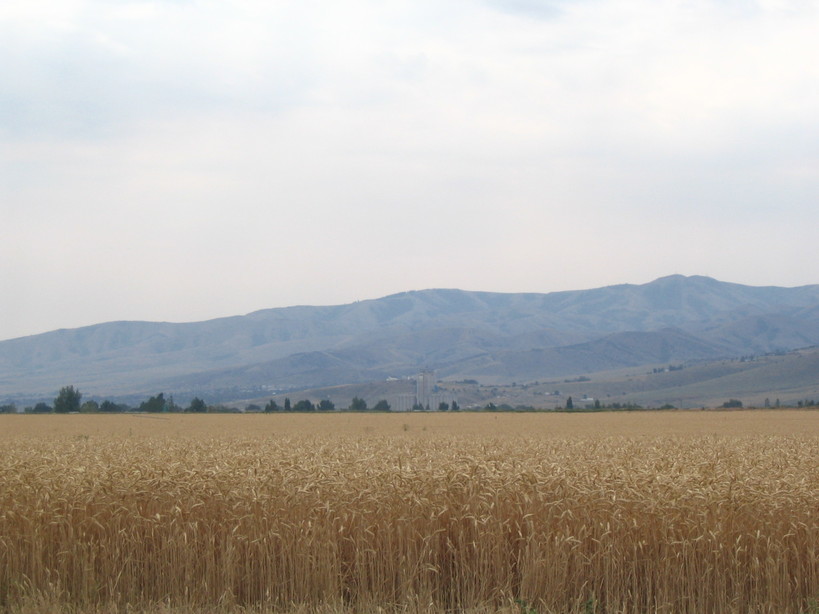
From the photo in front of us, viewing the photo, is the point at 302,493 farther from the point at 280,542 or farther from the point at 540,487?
the point at 540,487

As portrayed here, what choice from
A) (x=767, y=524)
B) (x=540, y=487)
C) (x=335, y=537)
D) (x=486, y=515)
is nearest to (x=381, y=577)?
(x=335, y=537)

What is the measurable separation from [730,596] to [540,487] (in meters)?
2.59

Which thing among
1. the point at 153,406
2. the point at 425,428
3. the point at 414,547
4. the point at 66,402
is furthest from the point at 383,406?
the point at 414,547

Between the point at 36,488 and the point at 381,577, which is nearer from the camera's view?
the point at 381,577

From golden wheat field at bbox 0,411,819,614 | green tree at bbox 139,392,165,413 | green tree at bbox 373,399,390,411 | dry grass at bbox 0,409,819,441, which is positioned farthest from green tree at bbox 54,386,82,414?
golden wheat field at bbox 0,411,819,614

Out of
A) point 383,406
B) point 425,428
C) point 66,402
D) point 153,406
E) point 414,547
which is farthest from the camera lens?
point 383,406

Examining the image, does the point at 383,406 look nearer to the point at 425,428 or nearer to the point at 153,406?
the point at 153,406

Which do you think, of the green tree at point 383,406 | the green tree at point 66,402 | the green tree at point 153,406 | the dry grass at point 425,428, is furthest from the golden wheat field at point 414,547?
the green tree at point 383,406

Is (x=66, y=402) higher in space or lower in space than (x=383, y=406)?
higher

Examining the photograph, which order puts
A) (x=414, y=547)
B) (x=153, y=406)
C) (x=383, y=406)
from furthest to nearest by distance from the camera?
(x=383, y=406)
(x=153, y=406)
(x=414, y=547)

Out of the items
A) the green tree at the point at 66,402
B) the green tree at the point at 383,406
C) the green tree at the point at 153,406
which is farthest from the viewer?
the green tree at the point at 383,406

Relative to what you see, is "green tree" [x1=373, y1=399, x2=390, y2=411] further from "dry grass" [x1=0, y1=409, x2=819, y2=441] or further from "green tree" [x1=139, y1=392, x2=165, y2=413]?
"dry grass" [x1=0, y1=409, x2=819, y2=441]

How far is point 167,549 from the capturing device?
10047mm

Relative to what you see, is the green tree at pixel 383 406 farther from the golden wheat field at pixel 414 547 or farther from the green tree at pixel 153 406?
the golden wheat field at pixel 414 547
